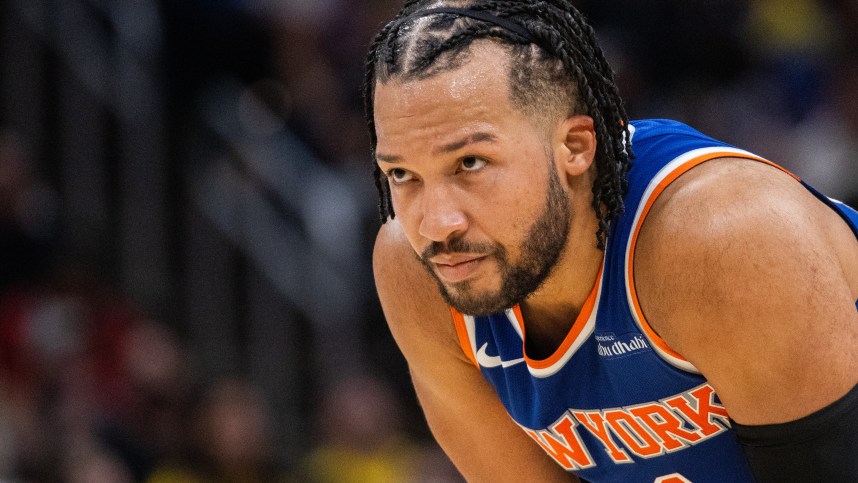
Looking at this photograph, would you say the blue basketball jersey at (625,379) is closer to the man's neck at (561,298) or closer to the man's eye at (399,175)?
the man's neck at (561,298)

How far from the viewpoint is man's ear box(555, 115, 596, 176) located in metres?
2.60

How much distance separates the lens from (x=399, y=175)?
2.63m

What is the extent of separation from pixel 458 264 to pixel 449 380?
0.75 m

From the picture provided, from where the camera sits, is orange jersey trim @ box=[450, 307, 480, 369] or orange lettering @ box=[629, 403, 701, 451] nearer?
orange lettering @ box=[629, 403, 701, 451]

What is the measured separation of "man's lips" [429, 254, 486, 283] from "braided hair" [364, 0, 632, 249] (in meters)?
0.31

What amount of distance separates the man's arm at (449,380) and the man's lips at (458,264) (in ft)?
1.58

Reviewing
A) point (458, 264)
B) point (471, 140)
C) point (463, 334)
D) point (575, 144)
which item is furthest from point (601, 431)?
point (471, 140)

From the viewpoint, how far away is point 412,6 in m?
2.77

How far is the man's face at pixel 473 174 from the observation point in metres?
2.47

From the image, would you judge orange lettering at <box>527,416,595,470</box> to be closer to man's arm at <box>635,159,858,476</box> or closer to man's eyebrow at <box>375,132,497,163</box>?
man's arm at <box>635,159,858,476</box>

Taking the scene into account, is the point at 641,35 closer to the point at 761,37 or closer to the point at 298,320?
the point at 761,37

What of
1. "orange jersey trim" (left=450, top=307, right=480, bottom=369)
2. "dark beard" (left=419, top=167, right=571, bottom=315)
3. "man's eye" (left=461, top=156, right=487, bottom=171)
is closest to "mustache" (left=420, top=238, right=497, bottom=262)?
"dark beard" (left=419, top=167, right=571, bottom=315)

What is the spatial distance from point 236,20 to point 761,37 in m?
3.45

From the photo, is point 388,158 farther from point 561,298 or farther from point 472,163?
point 561,298
